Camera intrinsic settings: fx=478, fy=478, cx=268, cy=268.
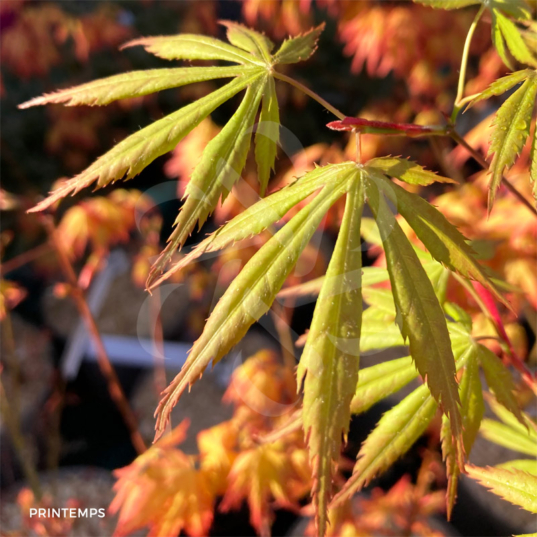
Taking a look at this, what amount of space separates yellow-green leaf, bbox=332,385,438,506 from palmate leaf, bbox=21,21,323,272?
27 centimetres

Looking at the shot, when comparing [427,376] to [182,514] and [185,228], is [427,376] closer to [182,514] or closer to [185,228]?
[185,228]

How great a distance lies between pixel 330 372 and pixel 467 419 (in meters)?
0.21

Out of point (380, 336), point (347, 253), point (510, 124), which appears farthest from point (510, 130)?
point (380, 336)

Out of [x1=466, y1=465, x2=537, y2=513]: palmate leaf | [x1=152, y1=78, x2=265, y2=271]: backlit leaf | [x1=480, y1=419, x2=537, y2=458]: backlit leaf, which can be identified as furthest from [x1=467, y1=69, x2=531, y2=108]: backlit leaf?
[x1=480, y1=419, x2=537, y2=458]: backlit leaf

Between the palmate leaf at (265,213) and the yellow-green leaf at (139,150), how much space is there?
0.31 ft

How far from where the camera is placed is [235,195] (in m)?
1.48

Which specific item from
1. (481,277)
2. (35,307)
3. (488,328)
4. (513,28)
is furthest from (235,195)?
(35,307)

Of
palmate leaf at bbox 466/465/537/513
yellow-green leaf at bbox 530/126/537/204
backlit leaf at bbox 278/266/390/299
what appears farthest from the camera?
backlit leaf at bbox 278/266/390/299

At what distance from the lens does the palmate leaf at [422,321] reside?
349mm

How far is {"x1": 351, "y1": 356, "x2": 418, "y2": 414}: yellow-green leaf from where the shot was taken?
514mm

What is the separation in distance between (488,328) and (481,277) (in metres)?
0.57

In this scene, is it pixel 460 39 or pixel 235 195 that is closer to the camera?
pixel 235 195

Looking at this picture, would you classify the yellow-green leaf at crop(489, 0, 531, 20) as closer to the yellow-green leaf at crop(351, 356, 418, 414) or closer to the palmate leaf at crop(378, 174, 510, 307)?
the palmate leaf at crop(378, 174, 510, 307)

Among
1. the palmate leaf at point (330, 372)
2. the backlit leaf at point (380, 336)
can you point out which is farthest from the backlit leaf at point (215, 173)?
the backlit leaf at point (380, 336)
